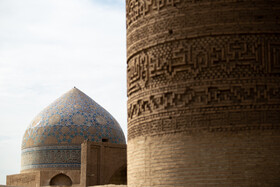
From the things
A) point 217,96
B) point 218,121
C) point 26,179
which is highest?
point 26,179

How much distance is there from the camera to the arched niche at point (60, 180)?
19453 mm

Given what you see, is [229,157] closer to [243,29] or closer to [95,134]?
[243,29]

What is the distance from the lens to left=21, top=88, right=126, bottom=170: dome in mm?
20844

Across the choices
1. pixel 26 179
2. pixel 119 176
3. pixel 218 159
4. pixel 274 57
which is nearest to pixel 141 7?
pixel 274 57

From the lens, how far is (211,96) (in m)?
7.10

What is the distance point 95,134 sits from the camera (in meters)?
21.0

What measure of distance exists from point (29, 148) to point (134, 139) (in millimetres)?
14685

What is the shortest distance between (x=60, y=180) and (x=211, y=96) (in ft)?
44.7

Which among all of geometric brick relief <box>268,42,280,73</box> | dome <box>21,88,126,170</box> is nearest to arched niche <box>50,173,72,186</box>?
dome <box>21,88,126,170</box>

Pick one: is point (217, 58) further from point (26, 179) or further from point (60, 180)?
point (26, 179)

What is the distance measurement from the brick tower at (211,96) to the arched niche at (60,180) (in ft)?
40.1

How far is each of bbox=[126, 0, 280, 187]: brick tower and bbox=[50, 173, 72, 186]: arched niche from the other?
12.2m

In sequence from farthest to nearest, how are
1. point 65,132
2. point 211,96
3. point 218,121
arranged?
1. point 65,132
2. point 211,96
3. point 218,121

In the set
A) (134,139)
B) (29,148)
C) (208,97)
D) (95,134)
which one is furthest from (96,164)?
(208,97)
